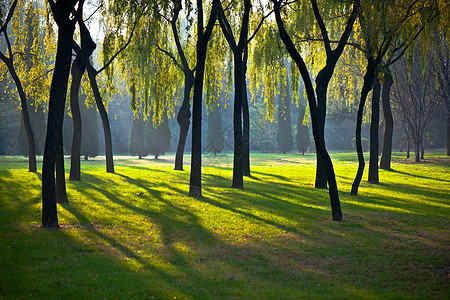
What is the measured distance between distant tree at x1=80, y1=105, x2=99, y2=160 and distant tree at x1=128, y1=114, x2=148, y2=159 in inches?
152

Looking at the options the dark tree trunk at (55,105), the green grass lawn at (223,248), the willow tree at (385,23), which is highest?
the willow tree at (385,23)

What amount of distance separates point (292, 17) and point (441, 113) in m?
22.9

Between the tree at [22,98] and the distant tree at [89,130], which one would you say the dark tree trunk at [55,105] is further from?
the distant tree at [89,130]

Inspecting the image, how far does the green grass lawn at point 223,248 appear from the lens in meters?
4.03

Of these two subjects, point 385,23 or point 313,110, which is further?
point 385,23

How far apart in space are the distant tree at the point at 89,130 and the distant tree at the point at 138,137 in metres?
3.87

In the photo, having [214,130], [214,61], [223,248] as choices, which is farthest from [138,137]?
[223,248]

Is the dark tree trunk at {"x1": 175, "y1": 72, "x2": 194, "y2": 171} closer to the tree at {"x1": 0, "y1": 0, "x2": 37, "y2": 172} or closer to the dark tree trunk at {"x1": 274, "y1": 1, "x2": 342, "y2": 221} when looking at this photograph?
the tree at {"x1": 0, "y1": 0, "x2": 37, "y2": 172}

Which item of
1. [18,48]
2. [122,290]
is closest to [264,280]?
[122,290]

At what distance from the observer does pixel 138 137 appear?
32500 millimetres

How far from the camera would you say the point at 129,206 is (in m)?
8.93

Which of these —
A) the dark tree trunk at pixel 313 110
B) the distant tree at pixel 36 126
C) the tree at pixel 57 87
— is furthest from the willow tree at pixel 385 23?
the distant tree at pixel 36 126

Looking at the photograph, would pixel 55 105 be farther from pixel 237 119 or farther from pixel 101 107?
pixel 101 107

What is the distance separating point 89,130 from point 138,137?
5.02 meters
